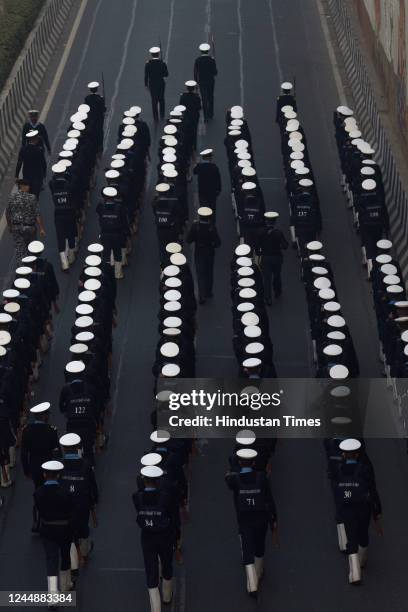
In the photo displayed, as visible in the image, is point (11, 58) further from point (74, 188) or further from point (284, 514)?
point (284, 514)

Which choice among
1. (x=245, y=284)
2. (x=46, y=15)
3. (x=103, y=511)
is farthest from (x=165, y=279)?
(x=46, y=15)

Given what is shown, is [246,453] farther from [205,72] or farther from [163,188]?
[205,72]

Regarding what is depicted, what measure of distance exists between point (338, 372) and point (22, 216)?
907 cm

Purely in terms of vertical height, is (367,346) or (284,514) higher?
(367,346)

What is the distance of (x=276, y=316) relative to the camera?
29.1 m

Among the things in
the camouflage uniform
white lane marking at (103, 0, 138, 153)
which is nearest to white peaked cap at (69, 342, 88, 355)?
the camouflage uniform

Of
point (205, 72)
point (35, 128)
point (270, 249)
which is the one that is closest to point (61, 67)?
point (205, 72)

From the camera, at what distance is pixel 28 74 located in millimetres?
43062

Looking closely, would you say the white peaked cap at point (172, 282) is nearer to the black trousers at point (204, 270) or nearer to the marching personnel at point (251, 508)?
the black trousers at point (204, 270)

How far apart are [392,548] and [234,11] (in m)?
30.7

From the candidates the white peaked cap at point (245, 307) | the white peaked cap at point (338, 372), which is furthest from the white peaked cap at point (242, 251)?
the white peaked cap at point (338, 372)

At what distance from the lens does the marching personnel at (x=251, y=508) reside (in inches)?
809

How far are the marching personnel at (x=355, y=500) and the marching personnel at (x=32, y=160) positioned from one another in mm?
13581

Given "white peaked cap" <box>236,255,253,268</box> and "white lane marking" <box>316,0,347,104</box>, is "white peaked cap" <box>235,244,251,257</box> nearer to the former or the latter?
"white peaked cap" <box>236,255,253,268</box>
